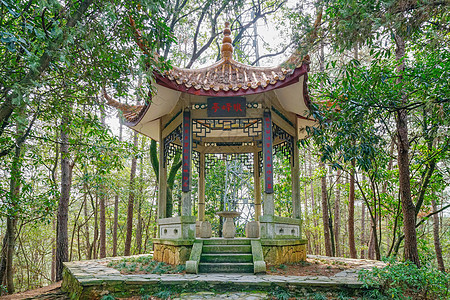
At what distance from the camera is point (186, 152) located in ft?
21.7

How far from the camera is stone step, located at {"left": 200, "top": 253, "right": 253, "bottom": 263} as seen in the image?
5.83 meters

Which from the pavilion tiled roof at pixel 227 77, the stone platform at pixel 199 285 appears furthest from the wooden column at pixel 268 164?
the stone platform at pixel 199 285

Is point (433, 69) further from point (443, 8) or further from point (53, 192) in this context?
point (53, 192)

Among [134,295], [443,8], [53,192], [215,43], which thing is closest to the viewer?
[443,8]

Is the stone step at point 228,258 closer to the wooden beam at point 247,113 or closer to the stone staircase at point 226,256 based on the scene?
the stone staircase at point 226,256

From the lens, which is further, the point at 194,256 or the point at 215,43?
the point at 215,43

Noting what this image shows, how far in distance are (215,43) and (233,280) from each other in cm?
989

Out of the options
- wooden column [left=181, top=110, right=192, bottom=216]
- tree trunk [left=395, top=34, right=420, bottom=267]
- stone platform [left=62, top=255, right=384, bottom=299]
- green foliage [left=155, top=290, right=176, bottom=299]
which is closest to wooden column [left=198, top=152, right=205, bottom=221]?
wooden column [left=181, top=110, right=192, bottom=216]

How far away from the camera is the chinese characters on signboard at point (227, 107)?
670 cm

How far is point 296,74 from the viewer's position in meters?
5.65

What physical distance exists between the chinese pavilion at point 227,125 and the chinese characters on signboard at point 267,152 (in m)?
0.02

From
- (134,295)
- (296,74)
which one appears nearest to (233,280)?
Result: (134,295)

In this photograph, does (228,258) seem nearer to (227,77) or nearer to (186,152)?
(186,152)

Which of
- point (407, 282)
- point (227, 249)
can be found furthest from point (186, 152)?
point (407, 282)
